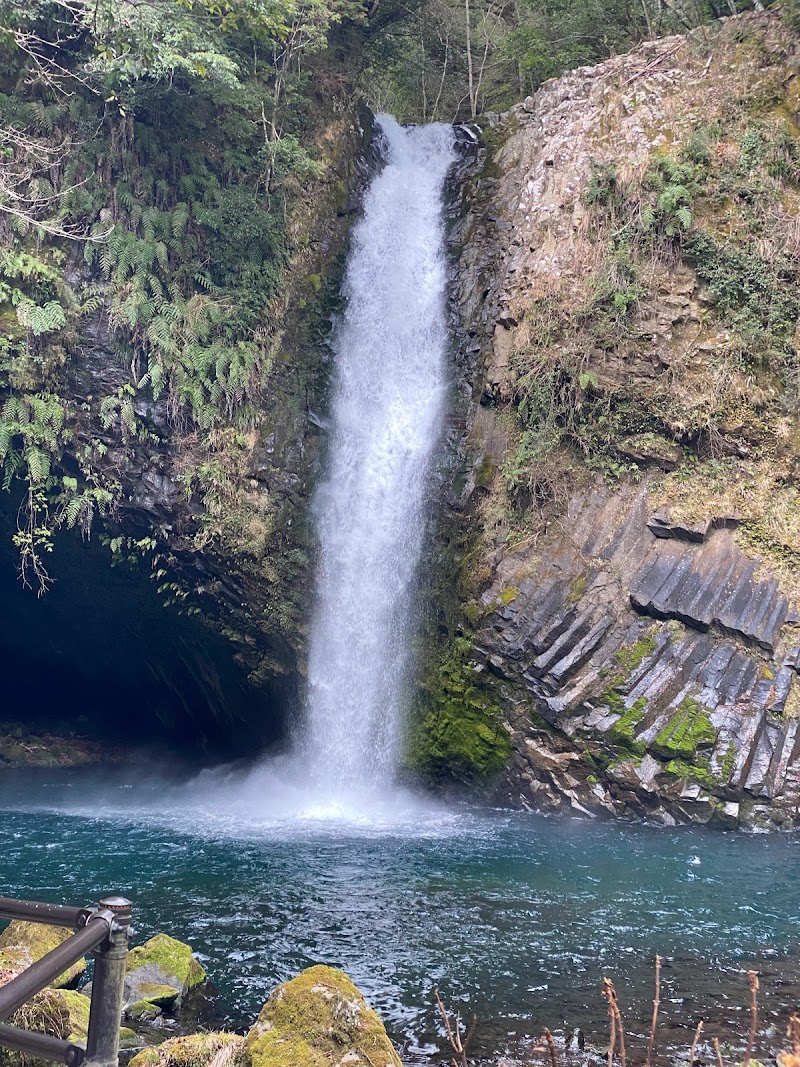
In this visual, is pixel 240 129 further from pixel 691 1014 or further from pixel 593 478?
pixel 691 1014

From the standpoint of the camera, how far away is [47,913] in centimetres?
201

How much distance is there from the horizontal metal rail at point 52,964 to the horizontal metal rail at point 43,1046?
14 centimetres

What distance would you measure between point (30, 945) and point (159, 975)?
940mm

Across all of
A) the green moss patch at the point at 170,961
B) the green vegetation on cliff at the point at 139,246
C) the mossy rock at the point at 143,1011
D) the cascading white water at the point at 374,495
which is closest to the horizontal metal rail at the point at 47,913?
the mossy rock at the point at 143,1011

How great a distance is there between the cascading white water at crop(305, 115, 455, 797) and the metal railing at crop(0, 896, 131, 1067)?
1121cm

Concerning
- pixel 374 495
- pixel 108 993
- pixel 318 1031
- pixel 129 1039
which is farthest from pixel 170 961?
pixel 374 495

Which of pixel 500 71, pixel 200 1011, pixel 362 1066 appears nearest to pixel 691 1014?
pixel 362 1066

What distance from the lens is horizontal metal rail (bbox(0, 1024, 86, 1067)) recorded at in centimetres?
189

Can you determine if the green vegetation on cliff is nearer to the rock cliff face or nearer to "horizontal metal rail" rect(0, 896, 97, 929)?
the rock cliff face

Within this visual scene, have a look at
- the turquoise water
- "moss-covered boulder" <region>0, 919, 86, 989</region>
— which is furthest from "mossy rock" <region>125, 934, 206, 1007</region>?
"moss-covered boulder" <region>0, 919, 86, 989</region>

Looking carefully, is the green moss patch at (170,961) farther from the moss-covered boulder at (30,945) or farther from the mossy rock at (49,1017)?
the mossy rock at (49,1017)

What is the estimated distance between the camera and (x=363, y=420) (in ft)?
48.1

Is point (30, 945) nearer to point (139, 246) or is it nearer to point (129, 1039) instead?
point (129, 1039)

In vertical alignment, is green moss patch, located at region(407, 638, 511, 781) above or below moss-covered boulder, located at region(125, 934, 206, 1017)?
above
